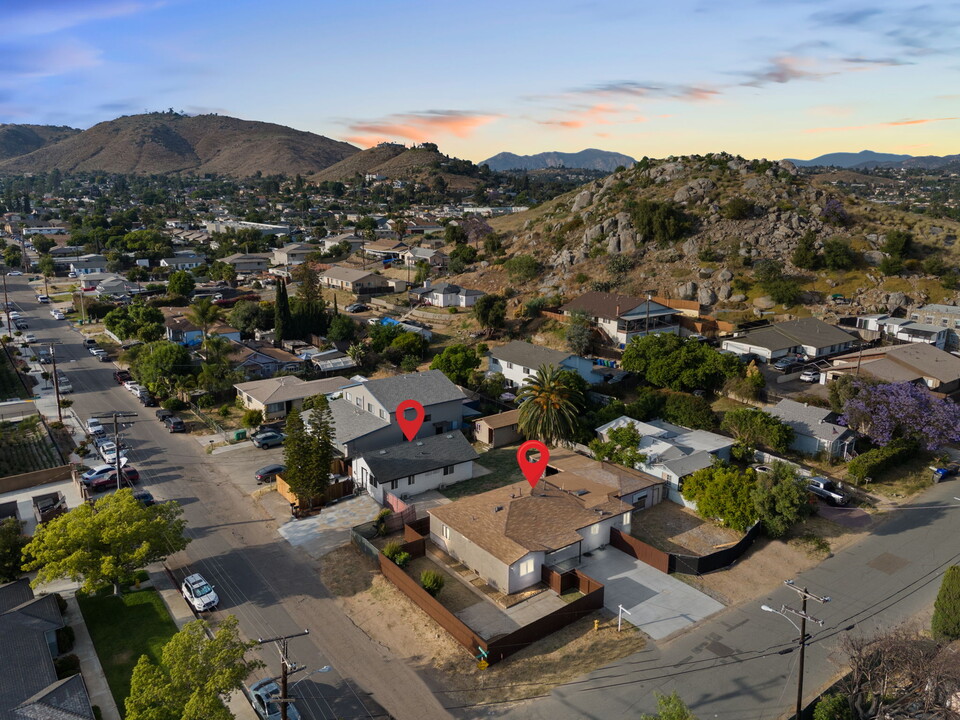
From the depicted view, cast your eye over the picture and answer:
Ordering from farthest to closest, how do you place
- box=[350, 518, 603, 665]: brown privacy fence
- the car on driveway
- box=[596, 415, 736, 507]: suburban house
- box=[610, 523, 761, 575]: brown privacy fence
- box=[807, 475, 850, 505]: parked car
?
the car on driveway, box=[596, 415, 736, 507]: suburban house, box=[807, 475, 850, 505]: parked car, box=[610, 523, 761, 575]: brown privacy fence, box=[350, 518, 603, 665]: brown privacy fence

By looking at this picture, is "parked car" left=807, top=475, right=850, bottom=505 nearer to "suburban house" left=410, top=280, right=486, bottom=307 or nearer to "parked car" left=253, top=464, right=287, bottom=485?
"parked car" left=253, top=464, right=287, bottom=485

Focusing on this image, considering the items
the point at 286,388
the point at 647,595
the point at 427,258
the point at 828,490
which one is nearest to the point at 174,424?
the point at 286,388

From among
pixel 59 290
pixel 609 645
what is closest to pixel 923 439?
pixel 609 645

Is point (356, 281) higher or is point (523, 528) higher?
point (356, 281)

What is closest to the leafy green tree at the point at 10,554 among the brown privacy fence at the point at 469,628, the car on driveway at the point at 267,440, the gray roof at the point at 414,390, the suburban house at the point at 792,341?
the brown privacy fence at the point at 469,628

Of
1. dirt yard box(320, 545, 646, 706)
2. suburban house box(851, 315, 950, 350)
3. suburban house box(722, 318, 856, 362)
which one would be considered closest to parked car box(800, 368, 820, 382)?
suburban house box(722, 318, 856, 362)

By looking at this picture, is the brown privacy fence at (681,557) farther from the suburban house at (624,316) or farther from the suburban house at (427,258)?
the suburban house at (427,258)

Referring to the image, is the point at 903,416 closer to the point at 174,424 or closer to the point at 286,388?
the point at 286,388
